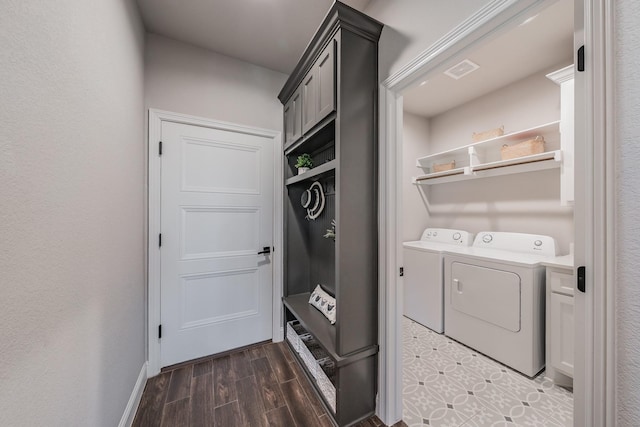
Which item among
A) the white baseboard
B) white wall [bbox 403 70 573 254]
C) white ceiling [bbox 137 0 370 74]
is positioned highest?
white ceiling [bbox 137 0 370 74]

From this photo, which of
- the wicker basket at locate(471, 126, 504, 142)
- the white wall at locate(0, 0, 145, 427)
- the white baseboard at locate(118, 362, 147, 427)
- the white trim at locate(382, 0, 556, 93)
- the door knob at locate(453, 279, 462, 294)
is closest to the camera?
the white wall at locate(0, 0, 145, 427)

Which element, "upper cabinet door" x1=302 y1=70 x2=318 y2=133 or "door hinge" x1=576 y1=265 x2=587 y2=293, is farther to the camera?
"upper cabinet door" x1=302 y1=70 x2=318 y2=133

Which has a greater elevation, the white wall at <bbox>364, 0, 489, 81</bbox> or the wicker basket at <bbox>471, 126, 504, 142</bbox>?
the white wall at <bbox>364, 0, 489, 81</bbox>

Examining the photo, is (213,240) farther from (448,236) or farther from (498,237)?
(498,237)

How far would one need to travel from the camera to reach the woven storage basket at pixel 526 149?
2109mm

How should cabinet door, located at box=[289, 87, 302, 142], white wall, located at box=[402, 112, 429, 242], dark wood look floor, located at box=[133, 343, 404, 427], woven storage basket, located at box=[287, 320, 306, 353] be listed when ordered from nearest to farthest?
dark wood look floor, located at box=[133, 343, 404, 427] → cabinet door, located at box=[289, 87, 302, 142] → woven storage basket, located at box=[287, 320, 306, 353] → white wall, located at box=[402, 112, 429, 242]

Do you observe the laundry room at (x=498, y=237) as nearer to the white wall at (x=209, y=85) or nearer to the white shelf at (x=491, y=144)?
the white shelf at (x=491, y=144)

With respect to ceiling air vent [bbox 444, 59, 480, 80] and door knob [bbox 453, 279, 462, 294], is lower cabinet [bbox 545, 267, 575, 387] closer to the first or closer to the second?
door knob [bbox 453, 279, 462, 294]

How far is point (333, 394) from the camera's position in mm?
1483

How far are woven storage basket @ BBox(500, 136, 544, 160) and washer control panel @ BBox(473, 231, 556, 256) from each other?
77cm

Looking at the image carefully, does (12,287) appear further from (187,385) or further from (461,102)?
(461,102)

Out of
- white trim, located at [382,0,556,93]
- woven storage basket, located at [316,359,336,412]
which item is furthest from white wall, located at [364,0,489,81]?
woven storage basket, located at [316,359,336,412]

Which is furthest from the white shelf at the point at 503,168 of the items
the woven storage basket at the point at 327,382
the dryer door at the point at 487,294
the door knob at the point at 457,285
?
the woven storage basket at the point at 327,382

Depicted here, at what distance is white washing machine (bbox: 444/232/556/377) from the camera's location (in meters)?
1.85
